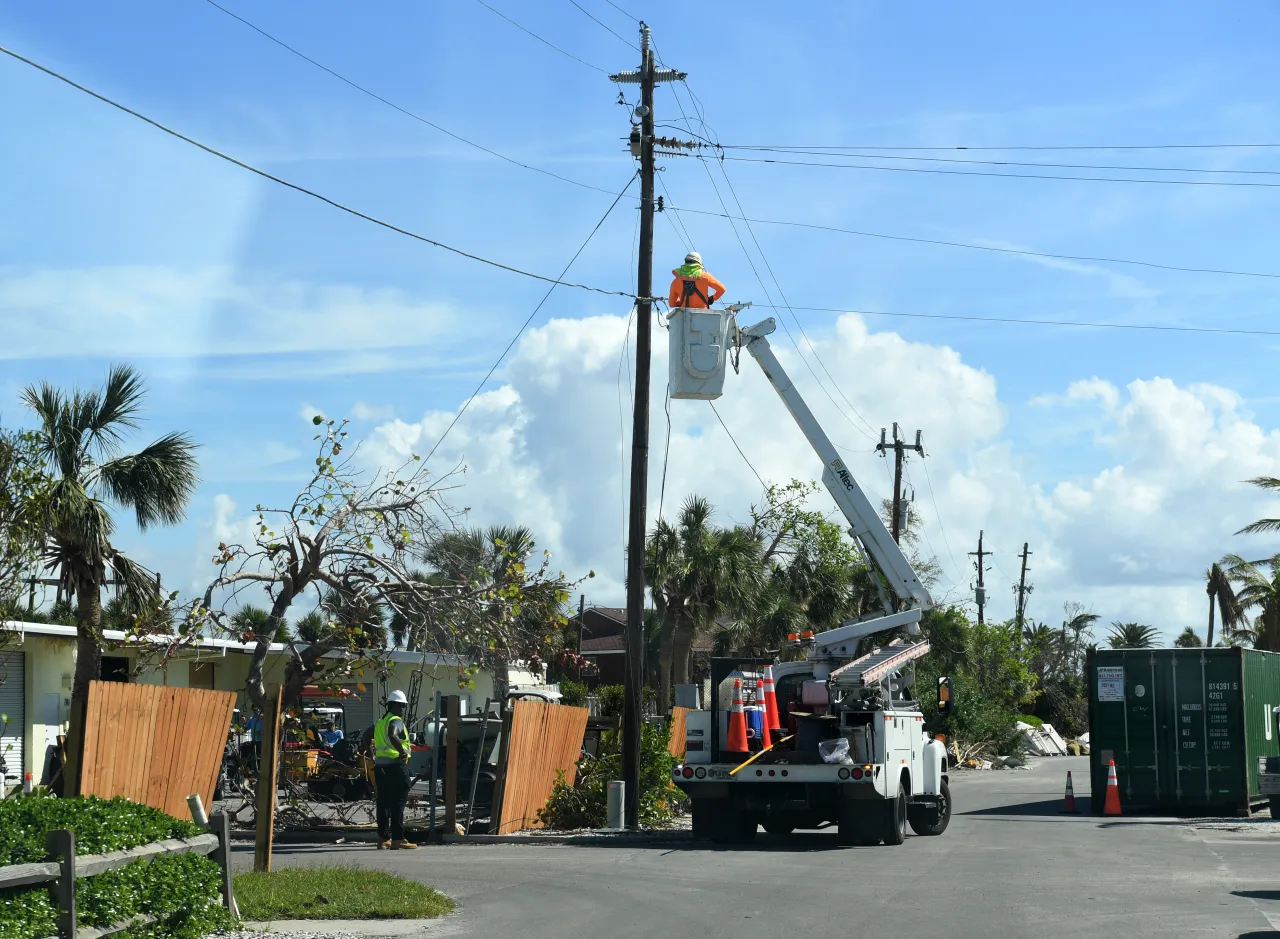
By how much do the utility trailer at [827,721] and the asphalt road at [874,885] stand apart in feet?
1.48

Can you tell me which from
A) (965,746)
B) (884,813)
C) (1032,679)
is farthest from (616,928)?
(1032,679)

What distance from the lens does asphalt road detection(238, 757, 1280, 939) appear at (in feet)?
34.8

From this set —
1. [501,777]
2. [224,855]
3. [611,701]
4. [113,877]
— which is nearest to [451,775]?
[501,777]

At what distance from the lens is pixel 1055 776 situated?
37.2 metres

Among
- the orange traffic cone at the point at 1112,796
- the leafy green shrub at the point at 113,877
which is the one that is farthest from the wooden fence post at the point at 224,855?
the orange traffic cone at the point at 1112,796

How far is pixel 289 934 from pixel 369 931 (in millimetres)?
622

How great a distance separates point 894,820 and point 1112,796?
7.19 metres

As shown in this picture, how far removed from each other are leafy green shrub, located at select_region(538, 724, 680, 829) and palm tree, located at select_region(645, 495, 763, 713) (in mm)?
19610

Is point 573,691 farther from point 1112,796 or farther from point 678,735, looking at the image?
point 1112,796

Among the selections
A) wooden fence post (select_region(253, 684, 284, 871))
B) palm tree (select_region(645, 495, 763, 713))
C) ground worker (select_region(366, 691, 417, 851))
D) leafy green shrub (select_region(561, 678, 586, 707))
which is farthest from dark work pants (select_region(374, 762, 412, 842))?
leafy green shrub (select_region(561, 678, 586, 707))

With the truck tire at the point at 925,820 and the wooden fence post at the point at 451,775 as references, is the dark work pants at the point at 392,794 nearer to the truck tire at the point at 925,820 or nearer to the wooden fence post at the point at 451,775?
the wooden fence post at the point at 451,775

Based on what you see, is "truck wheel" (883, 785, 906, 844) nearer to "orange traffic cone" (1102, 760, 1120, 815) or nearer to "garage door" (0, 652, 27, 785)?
"orange traffic cone" (1102, 760, 1120, 815)

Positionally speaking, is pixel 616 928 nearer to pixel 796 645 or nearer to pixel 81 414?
pixel 796 645

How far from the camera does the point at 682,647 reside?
4247 centimetres
